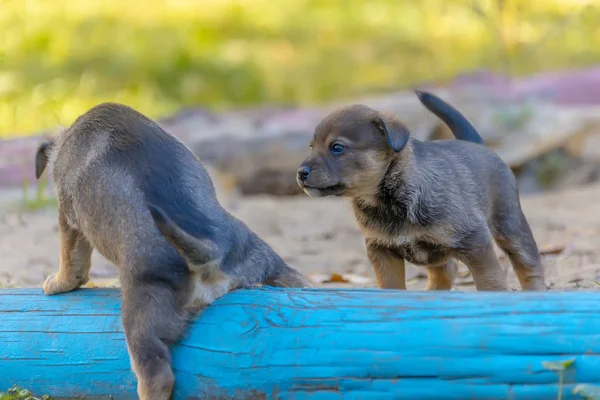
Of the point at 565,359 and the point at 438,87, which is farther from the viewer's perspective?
the point at 438,87

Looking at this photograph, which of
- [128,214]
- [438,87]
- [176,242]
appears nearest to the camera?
[176,242]

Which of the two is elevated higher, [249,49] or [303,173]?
[303,173]

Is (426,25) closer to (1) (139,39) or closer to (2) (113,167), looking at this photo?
(1) (139,39)

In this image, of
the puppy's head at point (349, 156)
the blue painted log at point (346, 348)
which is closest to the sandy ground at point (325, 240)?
the puppy's head at point (349, 156)

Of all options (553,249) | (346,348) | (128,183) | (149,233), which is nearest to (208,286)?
(149,233)

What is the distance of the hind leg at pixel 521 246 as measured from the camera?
5.41 meters

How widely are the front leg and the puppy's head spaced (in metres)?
0.38

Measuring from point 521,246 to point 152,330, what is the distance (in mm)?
2440

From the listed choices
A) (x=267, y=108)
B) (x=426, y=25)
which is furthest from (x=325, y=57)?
(x=267, y=108)

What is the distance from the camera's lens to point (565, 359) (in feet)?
11.4

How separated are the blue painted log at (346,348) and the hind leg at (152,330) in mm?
74

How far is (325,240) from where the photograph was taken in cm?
Result: 799

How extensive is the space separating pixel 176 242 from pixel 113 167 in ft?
2.29

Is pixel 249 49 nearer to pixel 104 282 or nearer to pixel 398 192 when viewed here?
pixel 104 282
